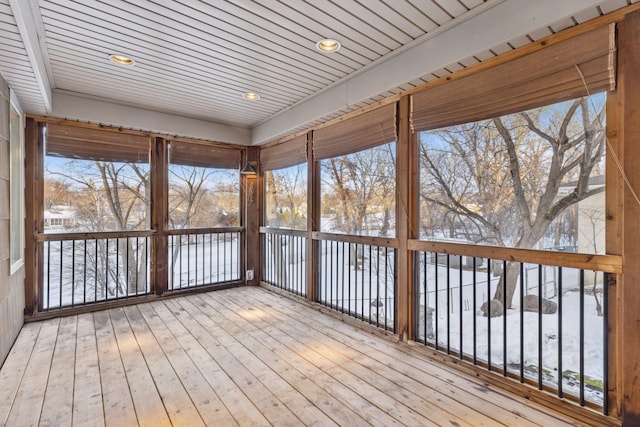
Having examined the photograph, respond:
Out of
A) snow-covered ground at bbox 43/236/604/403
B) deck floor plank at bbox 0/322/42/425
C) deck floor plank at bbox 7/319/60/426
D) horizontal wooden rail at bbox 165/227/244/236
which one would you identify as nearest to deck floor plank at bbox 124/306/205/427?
deck floor plank at bbox 7/319/60/426

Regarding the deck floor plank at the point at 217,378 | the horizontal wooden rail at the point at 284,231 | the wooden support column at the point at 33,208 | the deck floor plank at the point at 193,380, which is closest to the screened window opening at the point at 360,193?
the horizontal wooden rail at the point at 284,231

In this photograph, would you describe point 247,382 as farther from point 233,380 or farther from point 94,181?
point 94,181

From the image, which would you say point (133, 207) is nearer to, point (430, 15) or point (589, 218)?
point (430, 15)

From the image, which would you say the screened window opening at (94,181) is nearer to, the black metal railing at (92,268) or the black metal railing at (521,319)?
the black metal railing at (92,268)

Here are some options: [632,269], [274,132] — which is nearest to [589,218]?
[632,269]

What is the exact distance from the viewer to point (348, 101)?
3.21 m

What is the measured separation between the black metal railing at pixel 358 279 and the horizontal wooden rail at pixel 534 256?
64cm

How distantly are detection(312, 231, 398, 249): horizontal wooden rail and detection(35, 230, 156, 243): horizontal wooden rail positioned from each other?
240cm

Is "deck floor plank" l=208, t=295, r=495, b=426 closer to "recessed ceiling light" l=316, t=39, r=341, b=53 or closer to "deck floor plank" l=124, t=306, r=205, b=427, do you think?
"deck floor plank" l=124, t=306, r=205, b=427

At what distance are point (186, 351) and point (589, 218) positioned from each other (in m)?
3.21

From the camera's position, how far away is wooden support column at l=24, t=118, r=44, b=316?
3.53 meters

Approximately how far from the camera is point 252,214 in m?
5.25

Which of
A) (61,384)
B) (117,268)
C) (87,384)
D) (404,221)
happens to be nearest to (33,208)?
(117,268)

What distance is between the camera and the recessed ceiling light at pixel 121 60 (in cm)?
272
